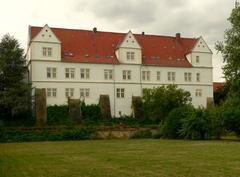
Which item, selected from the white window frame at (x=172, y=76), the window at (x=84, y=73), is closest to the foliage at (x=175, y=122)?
the window at (x=84, y=73)

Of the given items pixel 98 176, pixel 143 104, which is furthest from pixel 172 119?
pixel 98 176

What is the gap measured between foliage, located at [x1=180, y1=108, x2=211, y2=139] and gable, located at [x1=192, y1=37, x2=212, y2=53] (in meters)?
28.8

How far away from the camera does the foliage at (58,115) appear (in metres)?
61.9

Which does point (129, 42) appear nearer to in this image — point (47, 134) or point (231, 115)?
point (47, 134)

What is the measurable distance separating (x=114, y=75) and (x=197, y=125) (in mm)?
24594

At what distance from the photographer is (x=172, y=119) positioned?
170 ft

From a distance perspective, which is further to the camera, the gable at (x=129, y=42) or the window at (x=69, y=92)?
the gable at (x=129, y=42)

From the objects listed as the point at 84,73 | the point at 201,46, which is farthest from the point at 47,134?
the point at 201,46

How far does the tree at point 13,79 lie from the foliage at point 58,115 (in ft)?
10.6

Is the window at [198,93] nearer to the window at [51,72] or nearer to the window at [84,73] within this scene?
the window at [84,73]

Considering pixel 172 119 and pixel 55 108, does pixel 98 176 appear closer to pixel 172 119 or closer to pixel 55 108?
pixel 172 119

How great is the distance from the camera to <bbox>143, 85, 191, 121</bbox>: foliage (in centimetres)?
6456

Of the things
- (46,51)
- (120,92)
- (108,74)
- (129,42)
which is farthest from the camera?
(129,42)

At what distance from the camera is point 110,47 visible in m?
72.4
